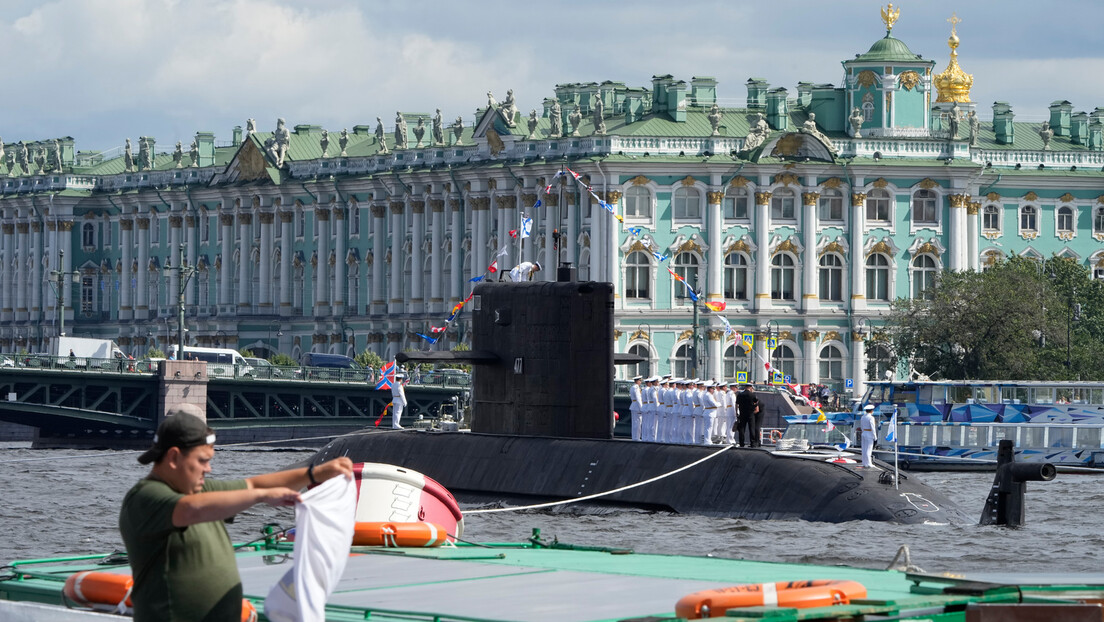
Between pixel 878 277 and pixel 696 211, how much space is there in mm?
8323

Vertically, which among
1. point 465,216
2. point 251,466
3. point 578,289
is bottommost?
point 251,466

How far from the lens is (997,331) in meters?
72.1

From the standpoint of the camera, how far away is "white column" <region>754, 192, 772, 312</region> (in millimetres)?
80812

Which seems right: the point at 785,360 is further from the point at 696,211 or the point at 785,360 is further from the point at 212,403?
the point at 212,403

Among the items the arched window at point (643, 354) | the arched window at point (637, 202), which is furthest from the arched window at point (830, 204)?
the arched window at point (643, 354)

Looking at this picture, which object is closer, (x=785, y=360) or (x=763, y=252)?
(x=763, y=252)

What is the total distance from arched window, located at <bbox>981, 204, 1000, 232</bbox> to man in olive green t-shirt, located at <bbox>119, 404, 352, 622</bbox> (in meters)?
79.2

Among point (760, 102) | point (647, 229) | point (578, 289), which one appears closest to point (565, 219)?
point (647, 229)

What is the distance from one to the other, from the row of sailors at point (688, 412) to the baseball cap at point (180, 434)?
94.4 ft

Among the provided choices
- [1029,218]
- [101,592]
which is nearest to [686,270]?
[1029,218]

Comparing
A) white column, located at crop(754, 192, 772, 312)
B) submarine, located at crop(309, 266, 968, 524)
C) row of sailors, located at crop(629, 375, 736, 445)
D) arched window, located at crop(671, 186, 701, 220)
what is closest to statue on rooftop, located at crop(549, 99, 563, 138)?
arched window, located at crop(671, 186, 701, 220)

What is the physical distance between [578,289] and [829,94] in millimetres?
54429

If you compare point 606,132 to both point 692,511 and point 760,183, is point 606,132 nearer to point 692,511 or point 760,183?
point 760,183

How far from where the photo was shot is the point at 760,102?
86125mm
